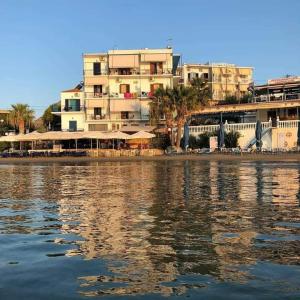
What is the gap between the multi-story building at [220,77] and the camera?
83125 millimetres

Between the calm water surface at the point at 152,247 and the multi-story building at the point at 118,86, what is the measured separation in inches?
2050

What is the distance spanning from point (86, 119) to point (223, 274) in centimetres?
6406

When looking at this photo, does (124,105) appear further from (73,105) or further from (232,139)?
(232,139)

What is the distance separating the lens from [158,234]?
415 inches

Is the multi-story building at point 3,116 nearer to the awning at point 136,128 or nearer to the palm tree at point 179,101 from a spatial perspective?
the awning at point 136,128

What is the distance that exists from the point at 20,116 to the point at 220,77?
107ft

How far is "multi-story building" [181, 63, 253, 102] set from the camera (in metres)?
83.1

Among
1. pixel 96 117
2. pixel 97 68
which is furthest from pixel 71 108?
pixel 97 68

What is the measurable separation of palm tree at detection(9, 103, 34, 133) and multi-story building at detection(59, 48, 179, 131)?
693 cm

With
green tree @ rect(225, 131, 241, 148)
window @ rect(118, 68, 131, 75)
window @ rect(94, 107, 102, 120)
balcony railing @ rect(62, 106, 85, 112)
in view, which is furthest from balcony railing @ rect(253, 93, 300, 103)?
balcony railing @ rect(62, 106, 85, 112)

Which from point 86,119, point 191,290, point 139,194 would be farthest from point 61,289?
point 86,119

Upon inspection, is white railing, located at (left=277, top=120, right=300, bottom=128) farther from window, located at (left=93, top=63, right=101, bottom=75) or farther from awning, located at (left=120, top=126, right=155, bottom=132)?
window, located at (left=93, top=63, right=101, bottom=75)

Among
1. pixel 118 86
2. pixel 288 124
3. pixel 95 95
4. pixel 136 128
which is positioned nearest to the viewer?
pixel 288 124

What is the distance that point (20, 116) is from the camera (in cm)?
7462
